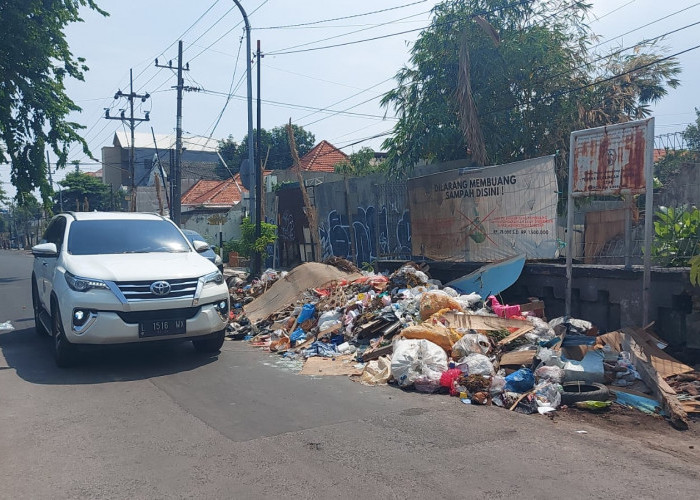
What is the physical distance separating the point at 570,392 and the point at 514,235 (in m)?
4.22

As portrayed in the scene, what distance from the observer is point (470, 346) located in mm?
7242

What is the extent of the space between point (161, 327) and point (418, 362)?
3.01 meters

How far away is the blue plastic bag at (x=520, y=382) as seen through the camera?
20.9 ft

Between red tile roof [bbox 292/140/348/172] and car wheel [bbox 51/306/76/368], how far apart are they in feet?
98.4

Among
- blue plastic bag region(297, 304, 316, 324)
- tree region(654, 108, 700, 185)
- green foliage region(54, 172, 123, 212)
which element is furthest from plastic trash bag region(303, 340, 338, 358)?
green foliage region(54, 172, 123, 212)

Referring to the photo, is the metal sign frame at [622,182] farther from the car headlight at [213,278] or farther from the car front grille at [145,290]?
the car front grille at [145,290]

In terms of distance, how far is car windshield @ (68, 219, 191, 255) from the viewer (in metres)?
8.30

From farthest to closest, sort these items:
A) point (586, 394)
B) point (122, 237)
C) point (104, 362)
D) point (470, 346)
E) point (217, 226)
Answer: point (217, 226) < point (122, 237) < point (104, 362) < point (470, 346) < point (586, 394)

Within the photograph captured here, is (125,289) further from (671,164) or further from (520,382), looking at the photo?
(671,164)

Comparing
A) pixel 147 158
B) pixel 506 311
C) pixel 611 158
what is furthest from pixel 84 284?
pixel 147 158

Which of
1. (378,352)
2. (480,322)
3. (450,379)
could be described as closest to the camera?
(450,379)

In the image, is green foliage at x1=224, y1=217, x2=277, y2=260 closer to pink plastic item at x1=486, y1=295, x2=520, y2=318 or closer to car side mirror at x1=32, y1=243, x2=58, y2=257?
car side mirror at x1=32, y1=243, x2=58, y2=257

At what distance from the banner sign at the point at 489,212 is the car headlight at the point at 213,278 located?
15.0ft

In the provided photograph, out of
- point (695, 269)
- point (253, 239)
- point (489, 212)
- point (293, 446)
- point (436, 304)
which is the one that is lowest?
point (293, 446)
